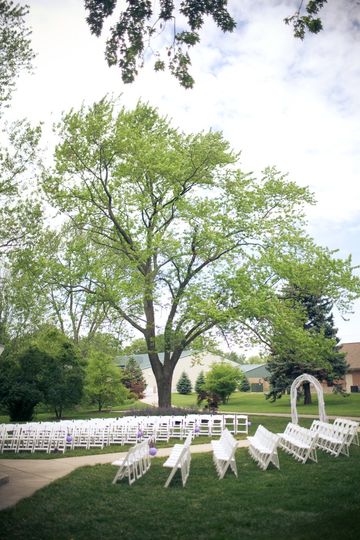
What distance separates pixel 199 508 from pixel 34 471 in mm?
4967

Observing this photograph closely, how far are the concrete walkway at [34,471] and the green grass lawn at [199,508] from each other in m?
0.33

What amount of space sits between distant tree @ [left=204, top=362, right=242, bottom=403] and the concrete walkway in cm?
2637

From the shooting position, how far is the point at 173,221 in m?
26.2

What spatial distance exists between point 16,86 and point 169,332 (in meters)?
13.0

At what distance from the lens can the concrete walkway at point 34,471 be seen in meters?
8.64

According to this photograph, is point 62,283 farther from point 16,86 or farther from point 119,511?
point 119,511

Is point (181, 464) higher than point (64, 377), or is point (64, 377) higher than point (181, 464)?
point (64, 377)

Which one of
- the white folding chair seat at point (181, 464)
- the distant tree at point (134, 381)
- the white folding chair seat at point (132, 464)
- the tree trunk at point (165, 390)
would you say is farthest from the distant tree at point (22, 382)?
the distant tree at point (134, 381)

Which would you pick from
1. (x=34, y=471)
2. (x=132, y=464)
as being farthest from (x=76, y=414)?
(x=132, y=464)

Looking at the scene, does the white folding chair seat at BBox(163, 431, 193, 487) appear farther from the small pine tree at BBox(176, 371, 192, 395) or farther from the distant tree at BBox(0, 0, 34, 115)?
the small pine tree at BBox(176, 371, 192, 395)

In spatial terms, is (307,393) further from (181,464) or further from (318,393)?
(181,464)

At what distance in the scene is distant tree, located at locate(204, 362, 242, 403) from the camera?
4094 cm

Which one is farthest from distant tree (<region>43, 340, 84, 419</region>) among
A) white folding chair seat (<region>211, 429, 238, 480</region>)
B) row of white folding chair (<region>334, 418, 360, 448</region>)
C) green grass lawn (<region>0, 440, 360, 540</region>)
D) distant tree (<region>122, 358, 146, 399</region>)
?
distant tree (<region>122, 358, 146, 399</region>)

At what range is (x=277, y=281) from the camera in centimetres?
2381
